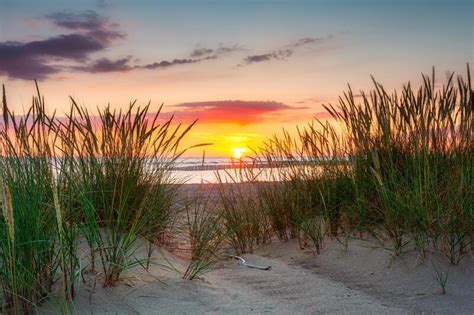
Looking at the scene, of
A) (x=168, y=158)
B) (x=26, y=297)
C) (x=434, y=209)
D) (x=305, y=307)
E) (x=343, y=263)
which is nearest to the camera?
(x=26, y=297)

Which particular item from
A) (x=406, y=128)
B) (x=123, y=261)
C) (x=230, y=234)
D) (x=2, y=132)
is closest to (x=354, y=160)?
(x=406, y=128)

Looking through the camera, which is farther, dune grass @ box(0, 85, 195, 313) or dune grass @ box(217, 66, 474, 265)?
dune grass @ box(217, 66, 474, 265)

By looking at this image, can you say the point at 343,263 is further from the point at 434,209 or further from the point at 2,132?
the point at 2,132

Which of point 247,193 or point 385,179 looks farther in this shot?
point 247,193

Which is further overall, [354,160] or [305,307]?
[354,160]

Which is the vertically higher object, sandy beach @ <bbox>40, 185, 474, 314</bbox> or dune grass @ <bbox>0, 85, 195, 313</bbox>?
dune grass @ <bbox>0, 85, 195, 313</bbox>

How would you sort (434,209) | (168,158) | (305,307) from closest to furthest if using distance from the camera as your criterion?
(305,307) → (434,209) → (168,158)

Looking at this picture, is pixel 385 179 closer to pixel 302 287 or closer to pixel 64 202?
pixel 302 287

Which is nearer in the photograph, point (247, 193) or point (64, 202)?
point (64, 202)

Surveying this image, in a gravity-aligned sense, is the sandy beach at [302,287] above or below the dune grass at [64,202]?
below

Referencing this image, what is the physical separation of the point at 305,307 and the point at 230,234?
64.9 inches

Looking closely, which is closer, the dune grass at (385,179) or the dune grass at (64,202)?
the dune grass at (64,202)

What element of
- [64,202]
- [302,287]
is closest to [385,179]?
[302,287]

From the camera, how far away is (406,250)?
4.27 m
